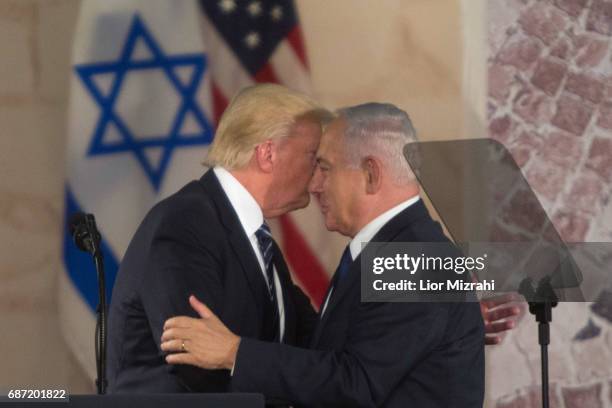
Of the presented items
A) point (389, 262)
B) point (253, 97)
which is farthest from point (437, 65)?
point (389, 262)

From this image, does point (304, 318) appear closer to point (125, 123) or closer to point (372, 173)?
point (372, 173)

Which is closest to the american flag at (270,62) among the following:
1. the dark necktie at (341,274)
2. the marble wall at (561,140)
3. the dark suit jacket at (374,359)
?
the marble wall at (561,140)

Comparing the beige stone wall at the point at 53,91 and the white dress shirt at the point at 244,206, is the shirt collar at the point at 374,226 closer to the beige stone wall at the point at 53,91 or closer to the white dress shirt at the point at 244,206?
the white dress shirt at the point at 244,206

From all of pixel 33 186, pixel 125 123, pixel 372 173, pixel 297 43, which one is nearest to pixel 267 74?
pixel 297 43

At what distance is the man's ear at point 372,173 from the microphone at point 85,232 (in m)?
0.59

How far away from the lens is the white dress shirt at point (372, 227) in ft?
8.14

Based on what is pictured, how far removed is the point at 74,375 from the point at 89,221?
135 centimetres

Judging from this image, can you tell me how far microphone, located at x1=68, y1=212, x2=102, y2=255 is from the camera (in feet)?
8.23

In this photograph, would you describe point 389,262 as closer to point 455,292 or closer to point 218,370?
point 455,292

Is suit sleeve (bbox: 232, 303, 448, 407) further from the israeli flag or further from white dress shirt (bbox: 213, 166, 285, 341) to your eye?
the israeli flag

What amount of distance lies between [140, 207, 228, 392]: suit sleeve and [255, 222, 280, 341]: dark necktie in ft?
0.60

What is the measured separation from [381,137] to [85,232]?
67cm

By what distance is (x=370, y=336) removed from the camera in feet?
7.73

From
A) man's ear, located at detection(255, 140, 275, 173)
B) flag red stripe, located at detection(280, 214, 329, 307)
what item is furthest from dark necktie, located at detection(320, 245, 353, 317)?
flag red stripe, located at detection(280, 214, 329, 307)
